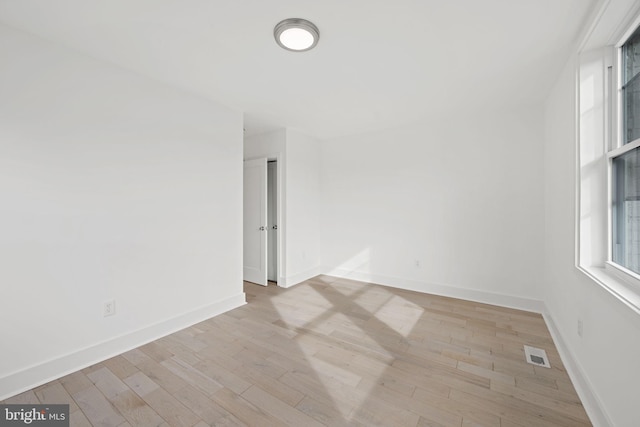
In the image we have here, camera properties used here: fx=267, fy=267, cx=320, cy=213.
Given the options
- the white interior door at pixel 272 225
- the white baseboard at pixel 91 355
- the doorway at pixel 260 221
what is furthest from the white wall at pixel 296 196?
the white baseboard at pixel 91 355

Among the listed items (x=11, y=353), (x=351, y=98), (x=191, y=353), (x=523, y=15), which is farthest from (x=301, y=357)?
(x=523, y=15)

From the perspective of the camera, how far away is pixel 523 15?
170 cm

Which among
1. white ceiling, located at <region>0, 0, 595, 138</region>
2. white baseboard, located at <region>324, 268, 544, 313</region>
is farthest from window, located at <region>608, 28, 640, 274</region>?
white baseboard, located at <region>324, 268, 544, 313</region>

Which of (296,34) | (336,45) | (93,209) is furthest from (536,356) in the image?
(93,209)

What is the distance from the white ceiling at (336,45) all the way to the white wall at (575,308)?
0.51 m

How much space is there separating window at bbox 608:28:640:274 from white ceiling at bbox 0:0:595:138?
44 centimetres

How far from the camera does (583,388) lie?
5.81 feet

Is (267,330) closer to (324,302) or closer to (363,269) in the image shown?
(324,302)

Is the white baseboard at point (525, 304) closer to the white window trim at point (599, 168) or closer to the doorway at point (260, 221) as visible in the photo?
the white window trim at point (599, 168)

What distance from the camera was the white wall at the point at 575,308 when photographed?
130cm

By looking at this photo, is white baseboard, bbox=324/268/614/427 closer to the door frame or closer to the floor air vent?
the floor air vent

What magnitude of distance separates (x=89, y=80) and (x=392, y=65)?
2527 millimetres

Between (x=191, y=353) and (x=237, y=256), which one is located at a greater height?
(x=237, y=256)

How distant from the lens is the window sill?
51.2 inches
